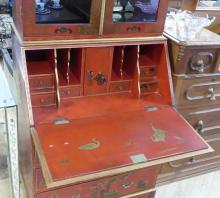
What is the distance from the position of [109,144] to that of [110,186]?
388 mm

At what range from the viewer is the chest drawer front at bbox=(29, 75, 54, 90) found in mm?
1201

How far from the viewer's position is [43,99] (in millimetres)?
1227

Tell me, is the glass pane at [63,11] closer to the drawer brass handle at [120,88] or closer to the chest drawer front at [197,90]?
the drawer brass handle at [120,88]

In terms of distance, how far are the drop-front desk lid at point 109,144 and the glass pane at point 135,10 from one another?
0.41 metres

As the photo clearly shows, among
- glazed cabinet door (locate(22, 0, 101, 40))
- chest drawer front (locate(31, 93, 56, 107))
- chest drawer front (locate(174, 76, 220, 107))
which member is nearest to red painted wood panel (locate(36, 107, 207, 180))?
chest drawer front (locate(31, 93, 56, 107))

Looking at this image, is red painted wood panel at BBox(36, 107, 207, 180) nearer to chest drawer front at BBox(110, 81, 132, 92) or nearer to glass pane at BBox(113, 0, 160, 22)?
chest drawer front at BBox(110, 81, 132, 92)

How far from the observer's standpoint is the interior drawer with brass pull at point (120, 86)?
135cm

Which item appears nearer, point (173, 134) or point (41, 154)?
point (41, 154)

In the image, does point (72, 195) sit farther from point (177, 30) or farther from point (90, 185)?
point (177, 30)

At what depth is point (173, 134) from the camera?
1150 millimetres

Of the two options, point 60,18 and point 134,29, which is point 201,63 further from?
point 60,18

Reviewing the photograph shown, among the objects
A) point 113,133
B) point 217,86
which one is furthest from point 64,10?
point 217,86

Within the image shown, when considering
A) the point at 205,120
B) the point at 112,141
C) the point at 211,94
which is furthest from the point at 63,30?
the point at 205,120

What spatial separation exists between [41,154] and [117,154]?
0.26m
